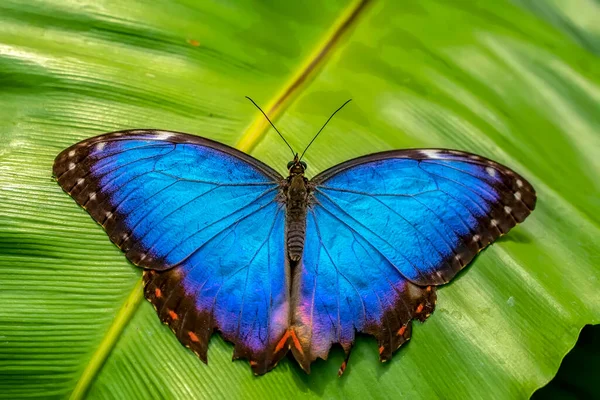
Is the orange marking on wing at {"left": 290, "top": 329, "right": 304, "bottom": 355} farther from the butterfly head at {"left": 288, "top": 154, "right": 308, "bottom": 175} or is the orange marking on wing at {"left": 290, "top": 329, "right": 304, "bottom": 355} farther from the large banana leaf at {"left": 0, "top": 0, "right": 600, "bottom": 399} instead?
the butterfly head at {"left": 288, "top": 154, "right": 308, "bottom": 175}

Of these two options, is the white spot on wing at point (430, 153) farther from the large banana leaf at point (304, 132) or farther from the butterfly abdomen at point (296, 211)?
the butterfly abdomen at point (296, 211)

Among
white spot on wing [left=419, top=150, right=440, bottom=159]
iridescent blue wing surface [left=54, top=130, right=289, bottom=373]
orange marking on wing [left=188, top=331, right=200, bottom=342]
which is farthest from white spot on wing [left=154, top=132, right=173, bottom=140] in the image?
white spot on wing [left=419, top=150, right=440, bottom=159]

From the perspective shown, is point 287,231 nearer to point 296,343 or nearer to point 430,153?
point 296,343

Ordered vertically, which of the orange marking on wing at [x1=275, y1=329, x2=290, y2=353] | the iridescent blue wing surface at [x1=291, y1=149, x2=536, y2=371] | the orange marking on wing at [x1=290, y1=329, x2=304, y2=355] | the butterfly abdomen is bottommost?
the iridescent blue wing surface at [x1=291, y1=149, x2=536, y2=371]

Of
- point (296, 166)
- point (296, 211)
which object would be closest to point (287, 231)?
point (296, 211)

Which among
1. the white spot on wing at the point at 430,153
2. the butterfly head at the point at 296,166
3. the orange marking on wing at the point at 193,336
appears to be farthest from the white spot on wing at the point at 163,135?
the white spot on wing at the point at 430,153

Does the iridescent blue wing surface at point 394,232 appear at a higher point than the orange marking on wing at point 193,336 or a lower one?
lower

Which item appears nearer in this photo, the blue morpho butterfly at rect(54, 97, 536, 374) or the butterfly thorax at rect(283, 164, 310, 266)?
the blue morpho butterfly at rect(54, 97, 536, 374)
